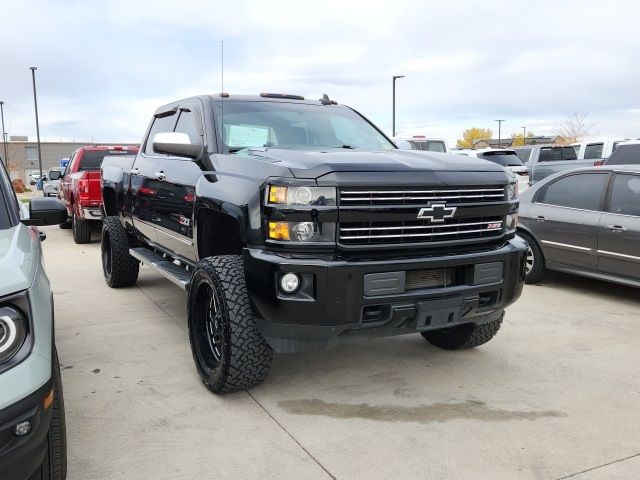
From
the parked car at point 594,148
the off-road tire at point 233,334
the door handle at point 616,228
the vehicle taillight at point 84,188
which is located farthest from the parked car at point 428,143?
the off-road tire at point 233,334

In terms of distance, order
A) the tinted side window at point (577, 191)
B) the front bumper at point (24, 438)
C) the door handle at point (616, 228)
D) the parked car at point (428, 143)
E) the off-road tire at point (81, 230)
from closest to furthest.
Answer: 1. the front bumper at point (24, 438)
2. the door handle at point (616, 228)
3. the tinted side window at point (577, 191)
4. the off-road tire at point (81, 230)
5. the parked car at point (428, 143)

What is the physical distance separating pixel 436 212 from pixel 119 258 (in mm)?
4279

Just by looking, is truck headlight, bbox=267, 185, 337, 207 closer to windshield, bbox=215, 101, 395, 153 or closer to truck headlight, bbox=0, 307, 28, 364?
windshield, bbox=215, 101, 395, 153

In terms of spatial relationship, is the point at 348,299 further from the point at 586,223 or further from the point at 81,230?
the point at 81,230

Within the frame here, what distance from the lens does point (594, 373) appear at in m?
4.08

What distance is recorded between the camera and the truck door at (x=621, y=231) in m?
5.74

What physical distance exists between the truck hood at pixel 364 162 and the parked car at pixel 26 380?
1.46m

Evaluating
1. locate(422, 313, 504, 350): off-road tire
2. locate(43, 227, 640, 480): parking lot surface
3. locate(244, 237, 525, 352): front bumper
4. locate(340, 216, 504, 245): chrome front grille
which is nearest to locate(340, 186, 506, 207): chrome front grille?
locate(340, 216, 504, 245): chrome front grille

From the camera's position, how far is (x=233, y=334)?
3.36m

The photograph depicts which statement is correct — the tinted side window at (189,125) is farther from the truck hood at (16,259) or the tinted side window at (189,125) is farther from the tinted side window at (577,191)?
the tinted side window at (577,191)

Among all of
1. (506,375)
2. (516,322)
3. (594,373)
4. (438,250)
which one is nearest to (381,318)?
(438,250)

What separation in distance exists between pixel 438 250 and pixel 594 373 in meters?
1.65

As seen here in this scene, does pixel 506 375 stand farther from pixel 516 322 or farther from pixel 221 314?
pixel 221 314

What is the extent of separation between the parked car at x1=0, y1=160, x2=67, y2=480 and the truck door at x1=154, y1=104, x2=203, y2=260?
1.74 m
